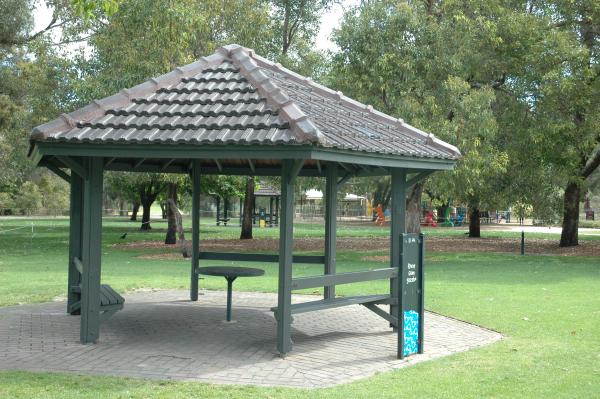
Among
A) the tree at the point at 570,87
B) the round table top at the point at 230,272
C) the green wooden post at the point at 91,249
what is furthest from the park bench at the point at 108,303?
the tree at the point at 570,87

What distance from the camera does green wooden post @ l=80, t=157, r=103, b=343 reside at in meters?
8.87

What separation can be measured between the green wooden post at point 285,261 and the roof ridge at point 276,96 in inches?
25.0

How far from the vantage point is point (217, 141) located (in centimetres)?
786

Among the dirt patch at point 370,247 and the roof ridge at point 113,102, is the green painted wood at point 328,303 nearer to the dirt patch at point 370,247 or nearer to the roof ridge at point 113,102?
the roof ridge at point 113,102

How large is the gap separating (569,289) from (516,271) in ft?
15.5

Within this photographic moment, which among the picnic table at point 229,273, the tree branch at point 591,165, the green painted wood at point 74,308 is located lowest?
the green painted wood at point 74,308

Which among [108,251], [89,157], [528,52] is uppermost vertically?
[528,52]

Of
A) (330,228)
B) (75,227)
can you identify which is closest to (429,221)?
(330,228)

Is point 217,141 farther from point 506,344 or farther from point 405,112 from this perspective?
point 405,112

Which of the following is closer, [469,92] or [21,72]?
[469,92]

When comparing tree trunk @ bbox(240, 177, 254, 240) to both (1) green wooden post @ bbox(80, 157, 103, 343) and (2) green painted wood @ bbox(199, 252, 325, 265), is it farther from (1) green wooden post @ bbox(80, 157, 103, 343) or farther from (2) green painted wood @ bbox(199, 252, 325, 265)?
(1) green wooden post @ bbox(80, 157, 103, 343)

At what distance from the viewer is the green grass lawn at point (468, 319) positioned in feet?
22.2

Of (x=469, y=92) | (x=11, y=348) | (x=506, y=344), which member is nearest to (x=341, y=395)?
(x=506, y=344)

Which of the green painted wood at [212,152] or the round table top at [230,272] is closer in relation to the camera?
the green painted wood at [212,152]
